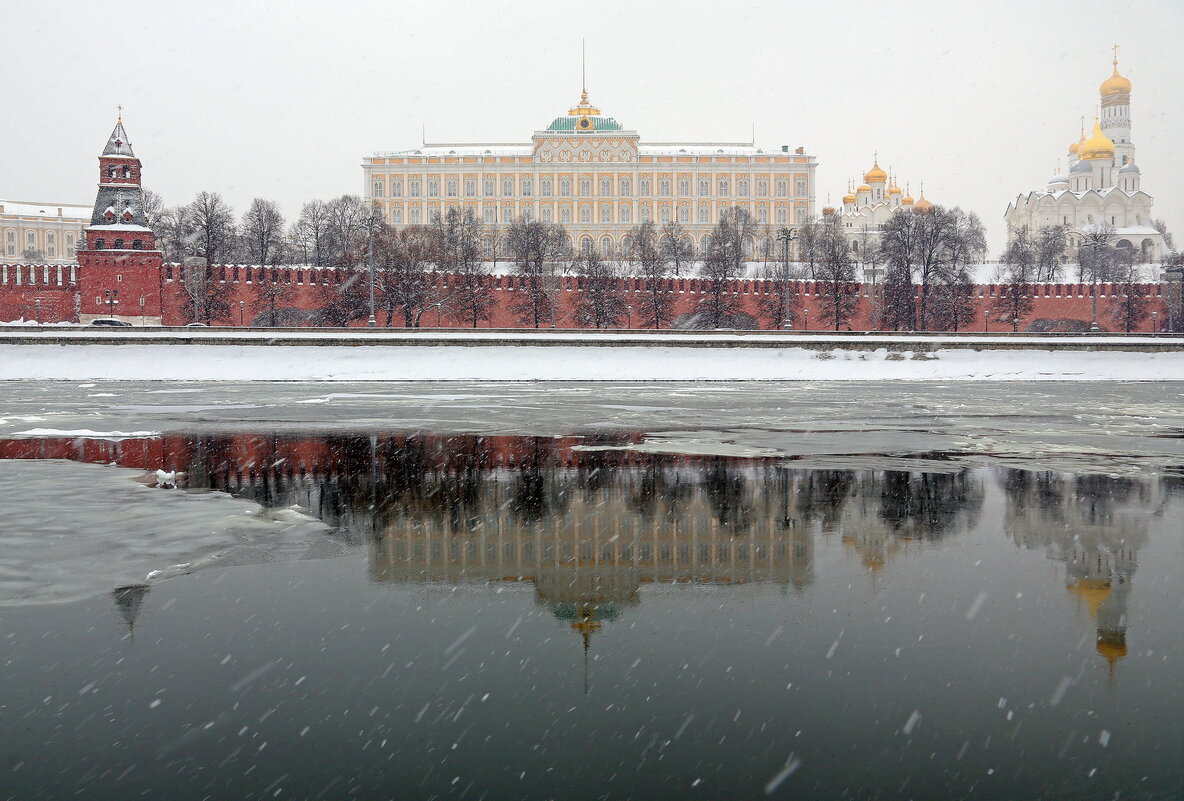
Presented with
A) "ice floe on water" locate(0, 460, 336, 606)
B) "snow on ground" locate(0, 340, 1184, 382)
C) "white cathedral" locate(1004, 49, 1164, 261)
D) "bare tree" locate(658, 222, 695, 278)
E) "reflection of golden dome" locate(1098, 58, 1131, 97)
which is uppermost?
"reflection of golden dome" locate(1098, 58, 1131, 97)

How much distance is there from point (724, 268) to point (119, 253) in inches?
1367

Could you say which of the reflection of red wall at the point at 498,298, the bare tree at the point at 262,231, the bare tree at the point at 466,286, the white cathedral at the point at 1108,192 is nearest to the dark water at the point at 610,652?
the reflection of red wall at the point at 498,298

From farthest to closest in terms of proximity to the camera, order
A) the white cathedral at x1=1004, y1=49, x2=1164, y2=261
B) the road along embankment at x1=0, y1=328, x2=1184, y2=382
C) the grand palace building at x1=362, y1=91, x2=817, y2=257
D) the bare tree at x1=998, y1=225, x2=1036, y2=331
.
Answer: the grand palace building at x1=362, y1=91, x2=817, y2=257
the white cathedral at x1=1004, y1=49, x2=1164, y2=261
the bare tree at x1=998, y1=225, x2=1036, y2=331
the road along embankment at x1=0, y1=328, x2=1184, y2=382

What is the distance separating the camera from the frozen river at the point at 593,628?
3.37 m

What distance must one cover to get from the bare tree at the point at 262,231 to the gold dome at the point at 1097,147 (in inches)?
2849

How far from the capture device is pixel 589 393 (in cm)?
2195

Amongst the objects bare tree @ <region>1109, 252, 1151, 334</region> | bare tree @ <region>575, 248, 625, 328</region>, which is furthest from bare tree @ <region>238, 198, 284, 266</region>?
bare tree @ <region>1109, 252, 1151, 334</region>

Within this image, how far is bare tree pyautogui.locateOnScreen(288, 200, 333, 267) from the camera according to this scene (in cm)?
7725

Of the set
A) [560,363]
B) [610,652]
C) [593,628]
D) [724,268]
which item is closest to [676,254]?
[724,268]

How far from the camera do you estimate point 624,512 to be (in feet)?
24.7

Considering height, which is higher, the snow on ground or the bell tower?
the bell tower

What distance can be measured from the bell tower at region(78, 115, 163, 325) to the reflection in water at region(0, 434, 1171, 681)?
4086cm

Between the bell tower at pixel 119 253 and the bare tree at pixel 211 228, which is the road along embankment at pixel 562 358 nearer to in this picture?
the bell tower at pixel 119 253

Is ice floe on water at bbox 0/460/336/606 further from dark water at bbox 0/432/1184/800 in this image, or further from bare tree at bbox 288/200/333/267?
bare tree at bbox 288/200/333/267
